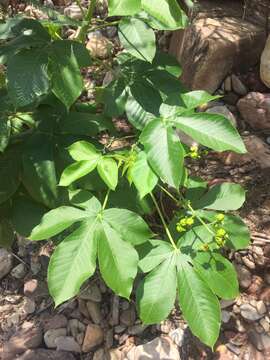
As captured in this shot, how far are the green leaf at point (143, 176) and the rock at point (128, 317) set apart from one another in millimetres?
768

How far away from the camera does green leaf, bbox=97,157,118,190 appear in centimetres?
117

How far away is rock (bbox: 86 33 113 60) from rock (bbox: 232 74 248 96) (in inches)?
30.6

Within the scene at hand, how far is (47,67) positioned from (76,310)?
39.4 inches

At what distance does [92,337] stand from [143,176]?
825 mm

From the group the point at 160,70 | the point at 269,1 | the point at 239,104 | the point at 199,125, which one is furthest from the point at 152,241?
the point at 269,1

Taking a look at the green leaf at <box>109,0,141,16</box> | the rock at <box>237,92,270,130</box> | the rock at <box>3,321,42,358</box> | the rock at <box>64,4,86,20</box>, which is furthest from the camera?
the rock at <box>64,4,86,20</box>

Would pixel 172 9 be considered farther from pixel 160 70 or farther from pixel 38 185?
pixel 38 185

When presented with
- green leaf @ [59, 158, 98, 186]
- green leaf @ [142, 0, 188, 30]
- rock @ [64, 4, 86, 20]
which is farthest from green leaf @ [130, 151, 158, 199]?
rock @ [64, 4, 86, 20]

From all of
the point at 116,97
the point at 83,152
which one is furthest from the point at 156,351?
the point at 116,97

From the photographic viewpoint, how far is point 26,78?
1.17 m

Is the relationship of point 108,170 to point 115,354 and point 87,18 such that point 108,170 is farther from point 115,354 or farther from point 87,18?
point 115,354

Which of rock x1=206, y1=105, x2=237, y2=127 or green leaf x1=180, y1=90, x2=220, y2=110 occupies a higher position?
green leaf x1=180, y1=90, x2=220, y2=110

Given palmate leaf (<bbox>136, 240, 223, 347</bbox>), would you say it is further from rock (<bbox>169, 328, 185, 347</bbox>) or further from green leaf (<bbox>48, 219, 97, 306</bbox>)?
rock (<bbox>169, 328, 185, 347</bbox>)

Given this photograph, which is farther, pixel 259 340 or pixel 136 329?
pixel 136 329
